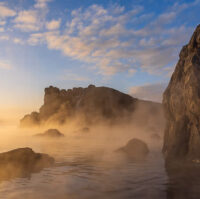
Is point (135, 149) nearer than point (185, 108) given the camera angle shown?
No

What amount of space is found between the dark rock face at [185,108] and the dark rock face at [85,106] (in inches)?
2092

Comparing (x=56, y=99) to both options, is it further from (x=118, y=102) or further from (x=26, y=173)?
(x=26, y=173)

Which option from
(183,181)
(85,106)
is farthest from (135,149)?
(85,106)

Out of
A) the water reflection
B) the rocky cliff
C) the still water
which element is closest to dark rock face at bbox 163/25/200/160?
the water reflection

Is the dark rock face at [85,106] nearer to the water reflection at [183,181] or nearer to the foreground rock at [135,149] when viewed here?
the foreground rock at [135,149]

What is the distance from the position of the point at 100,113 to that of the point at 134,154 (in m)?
52.5

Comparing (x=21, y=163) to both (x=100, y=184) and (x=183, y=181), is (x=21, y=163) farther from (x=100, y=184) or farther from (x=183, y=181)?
(x=183, y=181)

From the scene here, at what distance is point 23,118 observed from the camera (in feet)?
267

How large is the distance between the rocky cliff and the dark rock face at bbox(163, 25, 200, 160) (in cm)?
5288

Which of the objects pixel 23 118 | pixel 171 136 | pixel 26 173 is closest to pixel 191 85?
pixel 171 136

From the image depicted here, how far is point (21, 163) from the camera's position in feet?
43.8

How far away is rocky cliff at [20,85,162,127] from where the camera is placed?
7175cm

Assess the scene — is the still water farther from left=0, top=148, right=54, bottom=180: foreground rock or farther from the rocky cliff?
the rocky cliff

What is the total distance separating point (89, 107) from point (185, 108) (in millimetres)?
57918
